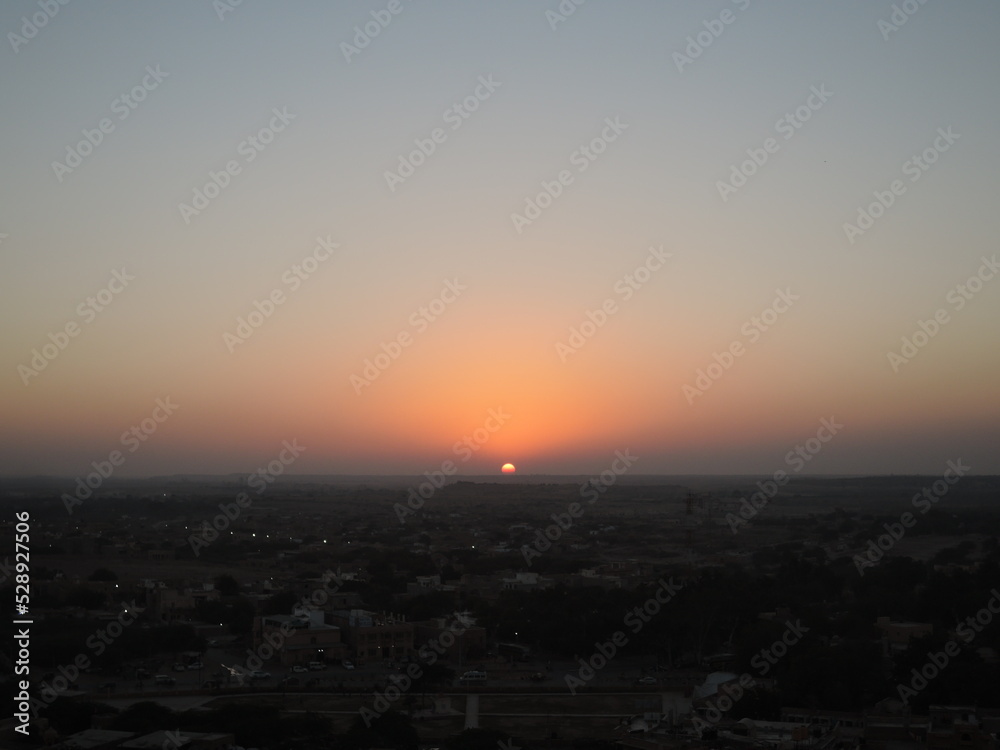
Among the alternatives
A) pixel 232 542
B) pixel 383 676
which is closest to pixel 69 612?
pixel 383 676

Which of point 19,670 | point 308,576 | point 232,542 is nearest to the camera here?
point 19,670

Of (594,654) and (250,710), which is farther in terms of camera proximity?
(594,654)

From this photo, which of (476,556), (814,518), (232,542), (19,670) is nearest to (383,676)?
(19,670)

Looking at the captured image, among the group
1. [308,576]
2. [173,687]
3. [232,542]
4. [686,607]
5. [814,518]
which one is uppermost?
[814,518]

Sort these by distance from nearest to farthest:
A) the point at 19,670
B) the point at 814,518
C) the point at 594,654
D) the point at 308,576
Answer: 1. the point at 19,670
2. the point at 594,654
3. the point at 308,576
4. the point at 814,518

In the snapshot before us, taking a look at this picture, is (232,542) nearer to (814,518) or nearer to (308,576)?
(308,576)

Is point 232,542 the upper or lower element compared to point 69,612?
upper

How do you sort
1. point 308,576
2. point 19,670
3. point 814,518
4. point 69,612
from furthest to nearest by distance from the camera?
point 814,518, point 308,576, point 69,612, point 19,670

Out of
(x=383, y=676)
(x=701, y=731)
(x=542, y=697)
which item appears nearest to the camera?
(x=701, y=731)

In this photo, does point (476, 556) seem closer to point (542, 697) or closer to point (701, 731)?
point (542, 697)
